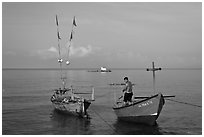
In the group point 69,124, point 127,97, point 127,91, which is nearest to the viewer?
point 127,91

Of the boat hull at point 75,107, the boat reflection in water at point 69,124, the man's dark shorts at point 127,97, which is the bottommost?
the boat reflection in water at point 69,124

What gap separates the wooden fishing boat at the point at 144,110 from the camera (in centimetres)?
1586

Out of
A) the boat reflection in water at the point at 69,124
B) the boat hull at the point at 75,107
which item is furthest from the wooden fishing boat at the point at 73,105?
the boat reflection in water at the point at 69,124

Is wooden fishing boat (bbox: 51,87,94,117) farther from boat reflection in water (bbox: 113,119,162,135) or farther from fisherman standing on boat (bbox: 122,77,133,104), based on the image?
fisherman standing on boat (bbox: 122,77,133,104)

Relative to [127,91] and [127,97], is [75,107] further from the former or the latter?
[127,91]

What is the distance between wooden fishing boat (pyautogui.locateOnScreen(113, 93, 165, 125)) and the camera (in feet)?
52.0

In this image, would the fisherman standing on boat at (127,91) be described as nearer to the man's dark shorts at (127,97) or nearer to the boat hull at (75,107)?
the man's dark shorts at (127,97)

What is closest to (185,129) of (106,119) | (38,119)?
(106,119)

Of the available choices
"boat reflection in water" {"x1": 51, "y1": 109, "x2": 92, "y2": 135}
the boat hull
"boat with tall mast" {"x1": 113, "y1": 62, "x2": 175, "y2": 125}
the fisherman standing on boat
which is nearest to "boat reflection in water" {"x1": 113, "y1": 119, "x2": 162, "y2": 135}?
"boat with tall mast" {"x1": 113, "y1": 62, "x2": 175, "y2": 125}

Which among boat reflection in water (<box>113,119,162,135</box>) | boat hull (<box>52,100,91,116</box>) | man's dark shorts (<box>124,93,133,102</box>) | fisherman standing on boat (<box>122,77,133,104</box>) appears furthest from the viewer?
boat hull (<box>52,100,91,116</box>)

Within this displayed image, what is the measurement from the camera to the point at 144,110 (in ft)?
54.0

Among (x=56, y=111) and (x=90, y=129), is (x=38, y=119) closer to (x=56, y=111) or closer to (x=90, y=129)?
(x=56, y=111)

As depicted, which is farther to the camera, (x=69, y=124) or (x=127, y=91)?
(x=69, y=124)

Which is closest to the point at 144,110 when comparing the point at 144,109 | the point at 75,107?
the point at 144,109
